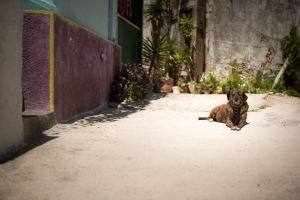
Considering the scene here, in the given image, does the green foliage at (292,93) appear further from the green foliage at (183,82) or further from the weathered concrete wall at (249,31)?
the green foliage at (183,82)

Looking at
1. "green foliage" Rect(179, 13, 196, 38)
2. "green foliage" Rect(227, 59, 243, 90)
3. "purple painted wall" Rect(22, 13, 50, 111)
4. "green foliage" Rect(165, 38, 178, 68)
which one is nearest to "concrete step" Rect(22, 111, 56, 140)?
"purple painted wall" Rect(22, 13, 50, 111)

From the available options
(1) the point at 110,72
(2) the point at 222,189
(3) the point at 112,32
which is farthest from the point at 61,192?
(3) the point at 112,32

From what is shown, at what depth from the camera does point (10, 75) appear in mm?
2797

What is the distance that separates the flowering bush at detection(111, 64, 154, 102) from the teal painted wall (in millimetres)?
1108

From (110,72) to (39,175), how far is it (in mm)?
5254

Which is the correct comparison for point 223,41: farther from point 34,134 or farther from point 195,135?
point 34,134

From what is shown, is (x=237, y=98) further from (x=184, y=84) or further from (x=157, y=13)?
(x=157, y=13)

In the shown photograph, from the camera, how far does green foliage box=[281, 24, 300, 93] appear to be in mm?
10016

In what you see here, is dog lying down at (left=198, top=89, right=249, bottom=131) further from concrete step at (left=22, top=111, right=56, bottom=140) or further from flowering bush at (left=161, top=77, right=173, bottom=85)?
flowering bush at (left=161, top=77, right=173, bottom=85)

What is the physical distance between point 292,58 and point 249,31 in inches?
74.2

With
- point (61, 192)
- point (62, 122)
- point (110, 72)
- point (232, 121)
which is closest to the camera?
point (61, 192)

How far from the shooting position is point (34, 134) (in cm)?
350

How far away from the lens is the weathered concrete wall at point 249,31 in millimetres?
10453

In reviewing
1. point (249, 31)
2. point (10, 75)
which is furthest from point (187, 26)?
point (10, 75)
